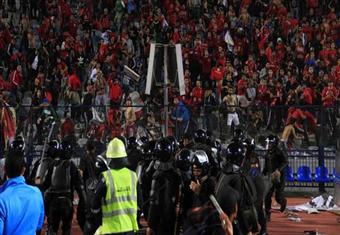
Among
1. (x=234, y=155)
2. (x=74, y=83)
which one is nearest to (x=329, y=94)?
(x=74, y=83)

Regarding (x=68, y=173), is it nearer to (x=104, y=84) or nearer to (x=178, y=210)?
(x=178, y=210)

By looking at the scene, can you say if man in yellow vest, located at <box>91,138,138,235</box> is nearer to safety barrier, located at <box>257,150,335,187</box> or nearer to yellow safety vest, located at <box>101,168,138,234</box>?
yellow safety vest, located at <box>101,168,138,234</box>

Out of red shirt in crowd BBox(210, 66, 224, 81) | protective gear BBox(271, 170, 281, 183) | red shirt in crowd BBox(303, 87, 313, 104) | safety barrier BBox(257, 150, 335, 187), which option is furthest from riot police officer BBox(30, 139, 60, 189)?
red shirt in crowd BBox(210, 66, 224, 81)

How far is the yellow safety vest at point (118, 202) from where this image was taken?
27.0 feet

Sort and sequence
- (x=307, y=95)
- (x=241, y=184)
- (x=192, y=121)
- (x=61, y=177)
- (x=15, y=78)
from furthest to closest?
(x=15, y=78) → (x=307, y=95) → (x=192, y=121) → (x=61, y=177) → (x=241, y=184)

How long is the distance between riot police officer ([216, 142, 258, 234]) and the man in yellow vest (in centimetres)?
101

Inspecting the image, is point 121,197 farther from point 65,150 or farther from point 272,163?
point 272,163

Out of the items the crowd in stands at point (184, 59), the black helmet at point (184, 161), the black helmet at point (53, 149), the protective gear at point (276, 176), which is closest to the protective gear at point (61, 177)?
the black helmet at point (53, 149)

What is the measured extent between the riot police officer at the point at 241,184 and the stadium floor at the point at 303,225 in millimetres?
5551

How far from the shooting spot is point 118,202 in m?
8.25

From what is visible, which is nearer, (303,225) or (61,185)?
(61,185)

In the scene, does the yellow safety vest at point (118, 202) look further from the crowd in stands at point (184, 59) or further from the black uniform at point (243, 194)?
the crowd in stands at point (184, 59)

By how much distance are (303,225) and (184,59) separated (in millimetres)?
11652

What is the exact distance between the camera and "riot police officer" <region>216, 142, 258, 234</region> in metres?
8.38
